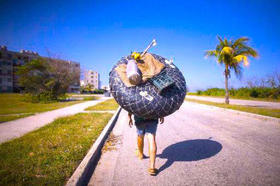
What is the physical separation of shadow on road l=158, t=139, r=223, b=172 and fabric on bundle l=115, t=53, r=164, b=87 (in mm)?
1734

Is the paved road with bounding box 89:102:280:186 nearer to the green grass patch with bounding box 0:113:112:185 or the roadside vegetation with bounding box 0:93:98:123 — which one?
the green grass patch with bounding box 0:113:112:185

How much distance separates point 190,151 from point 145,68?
2429 millimetres

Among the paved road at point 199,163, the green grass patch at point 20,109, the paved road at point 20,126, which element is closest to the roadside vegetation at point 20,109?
the green grass patch at point 20,109

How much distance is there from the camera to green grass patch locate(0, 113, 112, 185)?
2.35 m

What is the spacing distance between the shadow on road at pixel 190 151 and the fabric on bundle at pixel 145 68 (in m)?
1.73

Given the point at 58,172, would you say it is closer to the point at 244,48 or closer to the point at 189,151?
the point at 189,151

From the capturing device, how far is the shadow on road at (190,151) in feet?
10.8

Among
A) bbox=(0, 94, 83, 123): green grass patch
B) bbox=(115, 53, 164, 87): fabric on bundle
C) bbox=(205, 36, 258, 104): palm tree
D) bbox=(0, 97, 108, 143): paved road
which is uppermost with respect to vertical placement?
bbox=(205, 36, 258, 104): palm tree

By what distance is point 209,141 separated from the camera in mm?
4430

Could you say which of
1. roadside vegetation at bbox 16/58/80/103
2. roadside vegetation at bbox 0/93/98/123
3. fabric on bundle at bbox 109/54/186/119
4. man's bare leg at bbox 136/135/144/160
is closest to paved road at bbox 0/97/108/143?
roadside vegetation at bbox 0/93/98/123

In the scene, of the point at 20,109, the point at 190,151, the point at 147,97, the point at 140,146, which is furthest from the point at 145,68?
the point at 20,109

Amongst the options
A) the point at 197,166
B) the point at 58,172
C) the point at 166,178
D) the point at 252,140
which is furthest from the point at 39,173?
the point at 252,140

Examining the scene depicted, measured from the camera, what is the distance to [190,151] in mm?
3693

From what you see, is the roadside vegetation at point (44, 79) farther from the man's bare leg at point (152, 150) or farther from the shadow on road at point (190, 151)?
the man's bare leg at point (152, 150)
